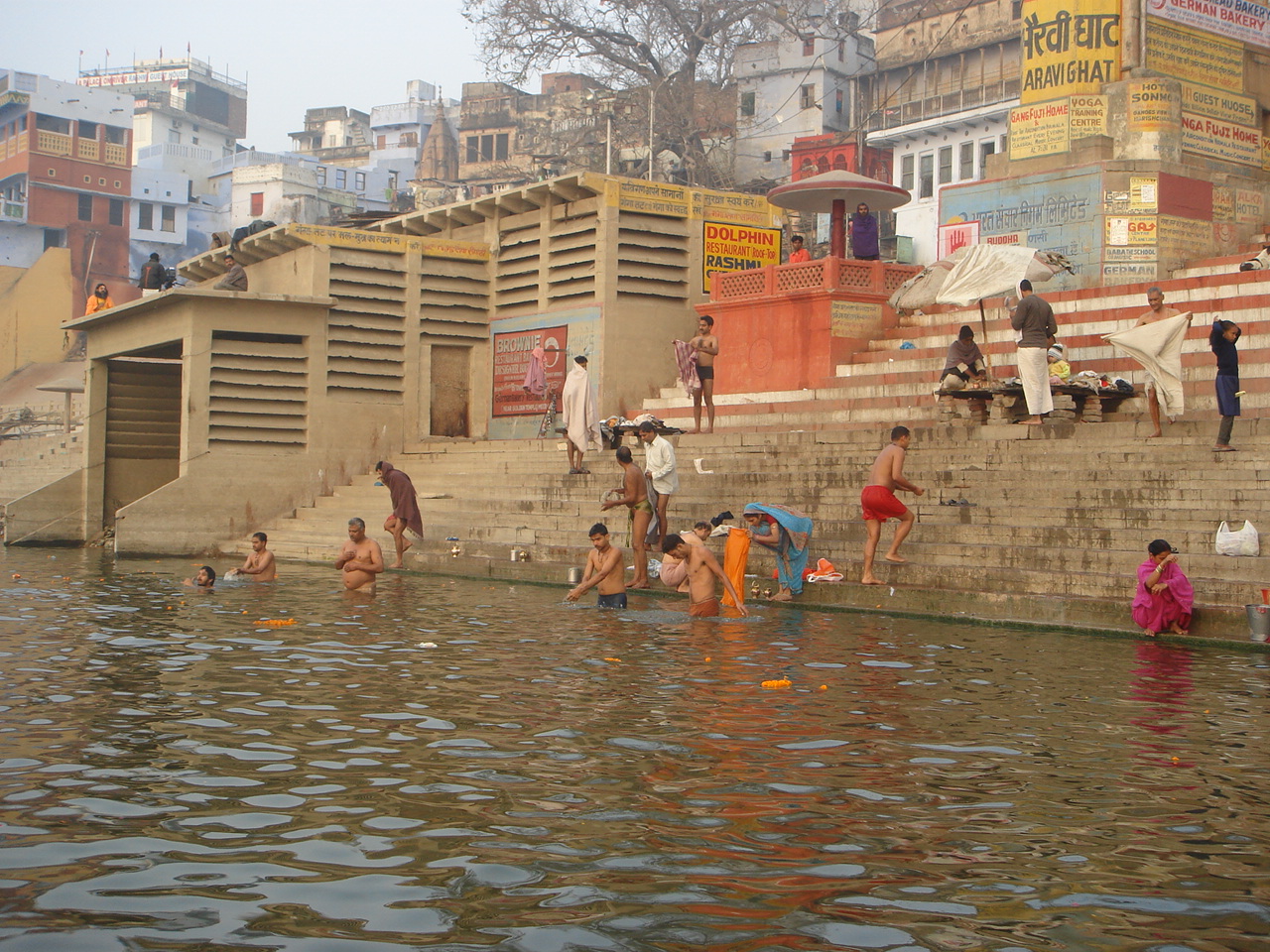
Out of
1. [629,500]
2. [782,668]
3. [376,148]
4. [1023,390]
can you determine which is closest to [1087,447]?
[1023,390]

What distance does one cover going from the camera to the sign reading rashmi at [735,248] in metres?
22.0

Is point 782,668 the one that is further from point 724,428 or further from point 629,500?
point 724,428

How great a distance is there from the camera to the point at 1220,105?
20.4 meters

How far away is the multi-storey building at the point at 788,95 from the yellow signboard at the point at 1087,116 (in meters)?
26.4

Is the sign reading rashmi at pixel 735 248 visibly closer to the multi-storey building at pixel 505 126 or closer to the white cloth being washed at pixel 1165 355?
the white cloth being washed at pixel 1165 355

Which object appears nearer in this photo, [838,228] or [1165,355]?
[1165,355]

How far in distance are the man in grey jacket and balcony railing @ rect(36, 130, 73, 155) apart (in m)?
48.8

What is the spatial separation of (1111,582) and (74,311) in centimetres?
4884

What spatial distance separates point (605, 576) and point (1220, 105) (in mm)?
14479

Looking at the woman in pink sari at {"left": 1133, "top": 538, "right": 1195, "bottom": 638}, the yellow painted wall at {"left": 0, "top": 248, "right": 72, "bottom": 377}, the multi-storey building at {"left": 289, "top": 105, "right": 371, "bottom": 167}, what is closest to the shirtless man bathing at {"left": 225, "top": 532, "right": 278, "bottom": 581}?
the woman in pink sari at {"left": 1133, "top": 538, "right": 1195, "bottom": 638}

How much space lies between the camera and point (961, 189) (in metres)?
21.2

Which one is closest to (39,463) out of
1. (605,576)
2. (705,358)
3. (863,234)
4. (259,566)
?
(259,566)

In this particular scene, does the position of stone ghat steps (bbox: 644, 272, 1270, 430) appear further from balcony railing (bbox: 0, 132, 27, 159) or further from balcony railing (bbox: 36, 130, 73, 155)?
balcony railing (bbox: 0, 132, 27, 159)

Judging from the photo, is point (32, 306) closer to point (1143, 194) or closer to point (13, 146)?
point (13, 146)
